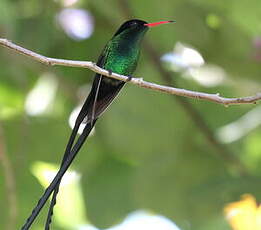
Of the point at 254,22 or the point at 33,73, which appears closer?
the point at 254,22

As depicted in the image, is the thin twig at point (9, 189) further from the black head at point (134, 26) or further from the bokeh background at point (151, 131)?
the black head at point (134, 26)

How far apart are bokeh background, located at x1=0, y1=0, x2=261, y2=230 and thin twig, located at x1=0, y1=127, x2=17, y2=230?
69 mm

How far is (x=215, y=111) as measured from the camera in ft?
10.9

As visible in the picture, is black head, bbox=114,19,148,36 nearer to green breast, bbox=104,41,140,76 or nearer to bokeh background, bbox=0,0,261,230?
green breast, bbox=104,41,140,76

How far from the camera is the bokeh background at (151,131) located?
123 inches

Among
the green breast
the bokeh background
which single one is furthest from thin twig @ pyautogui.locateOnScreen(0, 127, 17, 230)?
the green breast

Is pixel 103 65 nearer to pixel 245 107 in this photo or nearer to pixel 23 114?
pixel 23 114

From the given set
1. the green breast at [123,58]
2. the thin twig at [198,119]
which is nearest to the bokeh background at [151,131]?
the thin twig at [198,119]

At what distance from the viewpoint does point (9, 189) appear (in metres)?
2.88

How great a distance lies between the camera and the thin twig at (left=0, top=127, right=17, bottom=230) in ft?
9.36

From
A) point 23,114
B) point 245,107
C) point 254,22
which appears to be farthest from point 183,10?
point 23,114

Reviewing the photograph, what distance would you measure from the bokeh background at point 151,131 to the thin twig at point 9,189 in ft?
0.23

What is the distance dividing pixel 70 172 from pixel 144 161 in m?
0.34

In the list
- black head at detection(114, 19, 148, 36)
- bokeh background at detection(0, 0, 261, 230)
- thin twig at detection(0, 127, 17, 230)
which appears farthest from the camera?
bokeh background at detection(0, 0, 261, 230)
